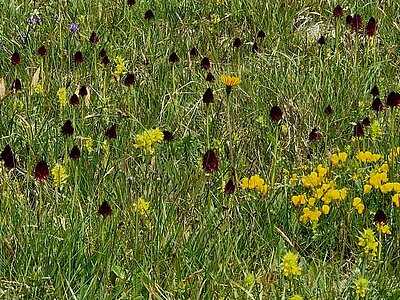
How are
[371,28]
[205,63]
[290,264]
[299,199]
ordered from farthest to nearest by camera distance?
[371,28], [205,63], [299,199], [290,264]

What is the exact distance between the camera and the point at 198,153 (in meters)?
3.05

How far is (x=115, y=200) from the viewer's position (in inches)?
102

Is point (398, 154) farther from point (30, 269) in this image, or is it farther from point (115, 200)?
point (30, 269)

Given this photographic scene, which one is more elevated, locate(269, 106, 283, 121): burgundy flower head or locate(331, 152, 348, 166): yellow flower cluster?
locate(269, 106, 283, 121): burgundy flower head

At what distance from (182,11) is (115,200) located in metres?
2.03

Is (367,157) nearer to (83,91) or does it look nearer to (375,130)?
(375,130)

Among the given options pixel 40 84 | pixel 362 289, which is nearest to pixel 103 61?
pixel 40 84

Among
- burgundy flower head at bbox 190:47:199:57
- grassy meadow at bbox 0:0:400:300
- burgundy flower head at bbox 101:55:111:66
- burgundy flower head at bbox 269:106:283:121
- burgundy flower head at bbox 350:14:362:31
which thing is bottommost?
grassy meadow at bbox 0:0:400:300

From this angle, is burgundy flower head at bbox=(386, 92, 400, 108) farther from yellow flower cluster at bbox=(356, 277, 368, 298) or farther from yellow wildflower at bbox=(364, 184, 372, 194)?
yellow flower cluster at bbox=(356, 277, 368, 298)

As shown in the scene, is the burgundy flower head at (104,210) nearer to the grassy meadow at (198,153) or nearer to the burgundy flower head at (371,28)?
the grassy meadow at (198,153)

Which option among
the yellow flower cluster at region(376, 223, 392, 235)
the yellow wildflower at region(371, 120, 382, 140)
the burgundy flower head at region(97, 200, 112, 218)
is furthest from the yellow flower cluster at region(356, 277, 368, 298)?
the yellow wildflower at region(371, 120, 382, 140)

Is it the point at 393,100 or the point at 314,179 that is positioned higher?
the point at 393,100

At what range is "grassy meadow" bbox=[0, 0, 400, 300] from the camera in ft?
7.16

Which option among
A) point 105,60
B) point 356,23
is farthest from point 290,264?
point 356,23
